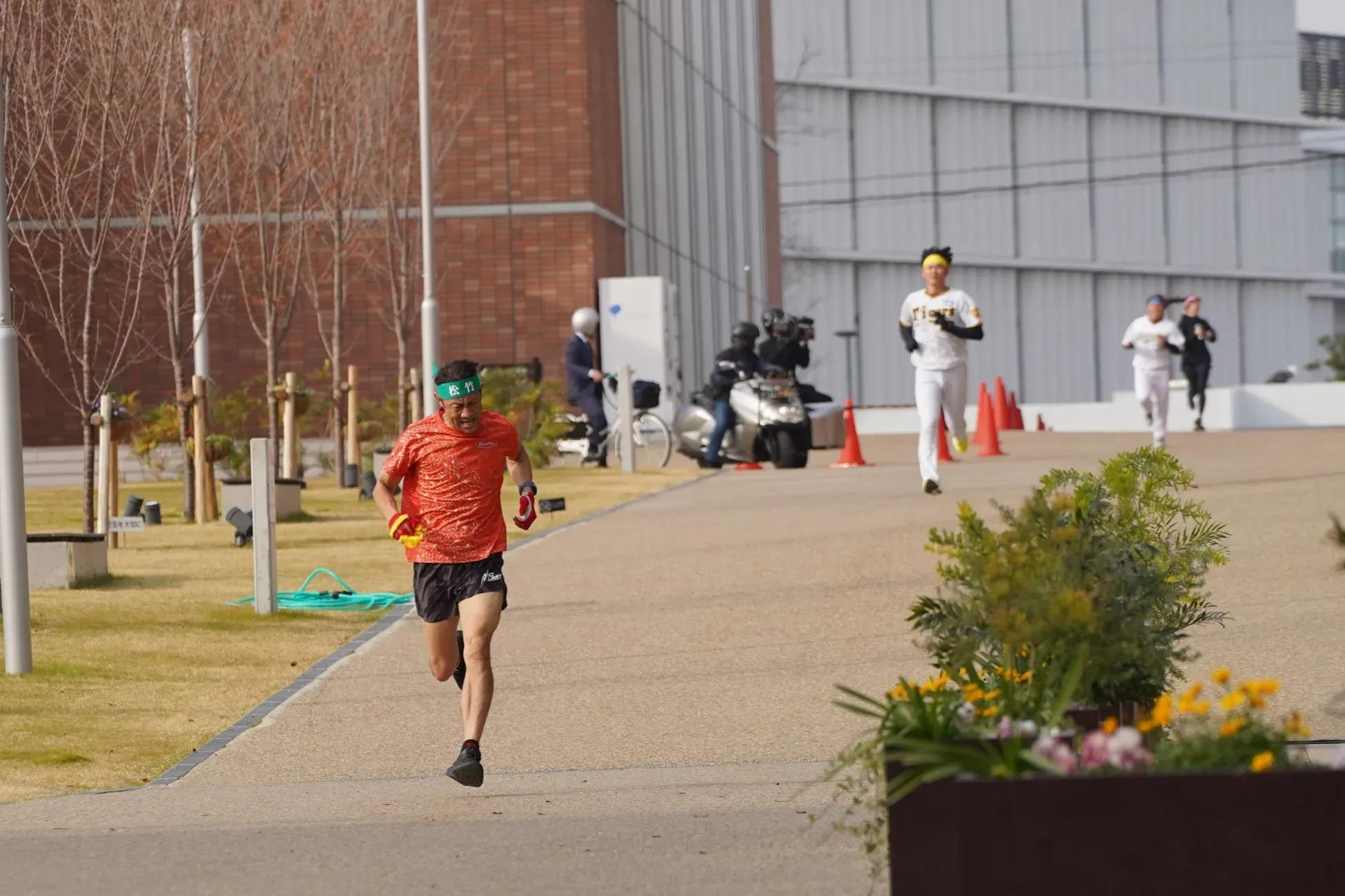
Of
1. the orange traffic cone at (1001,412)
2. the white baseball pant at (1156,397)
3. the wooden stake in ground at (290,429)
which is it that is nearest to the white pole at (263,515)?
the wooden stake in ground at (290,429)

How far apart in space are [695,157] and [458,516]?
46.0 m

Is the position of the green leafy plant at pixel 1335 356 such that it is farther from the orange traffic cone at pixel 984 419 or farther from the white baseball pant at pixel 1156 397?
the white baseball pant at pixel 1156 397

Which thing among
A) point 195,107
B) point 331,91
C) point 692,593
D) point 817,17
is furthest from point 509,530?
point 817,17

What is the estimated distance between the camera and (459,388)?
28.9 feet

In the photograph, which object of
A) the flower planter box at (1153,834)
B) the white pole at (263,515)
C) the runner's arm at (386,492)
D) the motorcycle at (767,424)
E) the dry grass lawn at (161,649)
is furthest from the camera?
A: the motorcycle at (767,424)

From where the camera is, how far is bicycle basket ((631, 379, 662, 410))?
32.2 metres

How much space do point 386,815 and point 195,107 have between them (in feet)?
49.5

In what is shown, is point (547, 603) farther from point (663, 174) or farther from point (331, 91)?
point (663, 174)

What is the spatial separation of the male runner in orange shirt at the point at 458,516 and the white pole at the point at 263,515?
5352 mm

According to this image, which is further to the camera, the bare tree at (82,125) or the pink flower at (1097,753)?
the bare tree at (82,125)

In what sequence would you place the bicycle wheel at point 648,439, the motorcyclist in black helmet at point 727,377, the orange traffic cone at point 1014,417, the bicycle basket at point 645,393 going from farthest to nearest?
1. the orange traffic cone at point 1014,417
2. the bicycle basket at point 645,393
3. the bicycle wheel at point 648,439
4. the motorcyclist in black helmet at point 727,377

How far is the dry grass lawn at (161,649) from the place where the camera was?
32.2 ft

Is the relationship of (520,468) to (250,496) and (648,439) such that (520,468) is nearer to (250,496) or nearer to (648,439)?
(250,496)

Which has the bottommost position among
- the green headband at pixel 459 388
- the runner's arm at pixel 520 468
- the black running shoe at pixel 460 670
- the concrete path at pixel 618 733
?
the concrete path at pixel 618 733
